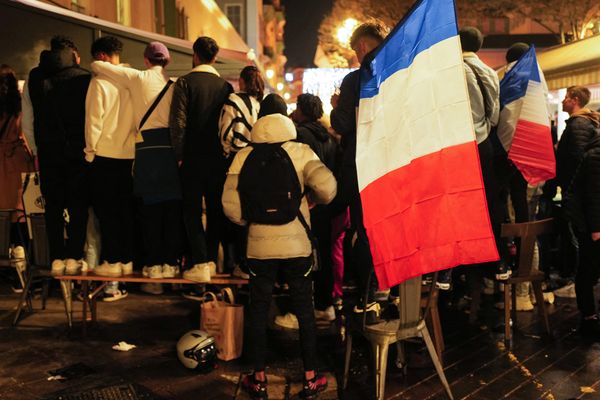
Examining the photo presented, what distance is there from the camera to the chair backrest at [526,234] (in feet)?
18.5

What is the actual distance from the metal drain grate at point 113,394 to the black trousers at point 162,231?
4.55 feet

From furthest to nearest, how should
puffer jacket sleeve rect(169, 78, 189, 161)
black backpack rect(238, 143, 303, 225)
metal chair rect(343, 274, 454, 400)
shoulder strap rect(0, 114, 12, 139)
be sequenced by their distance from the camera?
shoulder strap rect(0, 114, 12, 139) < puffer jacket sleeve rect(169, 78, 189, 161) < black backpack rect(238, 143, 303, 225) < metal chair rect(343, 274, 454, 400)

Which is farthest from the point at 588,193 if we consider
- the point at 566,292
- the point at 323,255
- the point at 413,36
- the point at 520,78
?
the point at 413,36

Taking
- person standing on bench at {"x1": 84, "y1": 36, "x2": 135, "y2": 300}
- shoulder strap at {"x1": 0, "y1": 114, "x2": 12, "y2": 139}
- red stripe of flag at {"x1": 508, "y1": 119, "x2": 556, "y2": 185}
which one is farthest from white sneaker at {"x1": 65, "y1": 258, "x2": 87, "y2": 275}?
red stripe of flag at {"x1": 508, "y1": 119, "x2": 556, "y2": 185}

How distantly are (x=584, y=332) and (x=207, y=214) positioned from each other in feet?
13.0

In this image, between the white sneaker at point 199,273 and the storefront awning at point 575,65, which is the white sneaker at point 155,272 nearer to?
the white sneaker at point 199,273

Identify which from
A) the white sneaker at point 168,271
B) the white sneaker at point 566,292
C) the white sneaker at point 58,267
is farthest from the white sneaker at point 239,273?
the white sneaker at point 566,292

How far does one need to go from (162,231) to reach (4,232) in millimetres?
2466

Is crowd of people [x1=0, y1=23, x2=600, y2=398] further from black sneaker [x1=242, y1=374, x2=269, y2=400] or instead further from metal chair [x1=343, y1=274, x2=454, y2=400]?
metal chair [x1=343, y1=274, x2=454, y2=400]

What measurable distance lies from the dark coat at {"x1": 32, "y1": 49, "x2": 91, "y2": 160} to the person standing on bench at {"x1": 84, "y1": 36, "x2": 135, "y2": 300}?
7.7 inches

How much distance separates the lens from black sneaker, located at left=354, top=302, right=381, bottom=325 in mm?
4527

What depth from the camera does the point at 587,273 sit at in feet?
20.0

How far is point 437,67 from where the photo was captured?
11.8 feet

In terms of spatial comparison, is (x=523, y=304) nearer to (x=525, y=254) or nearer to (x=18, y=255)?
(x=525, y=254)
